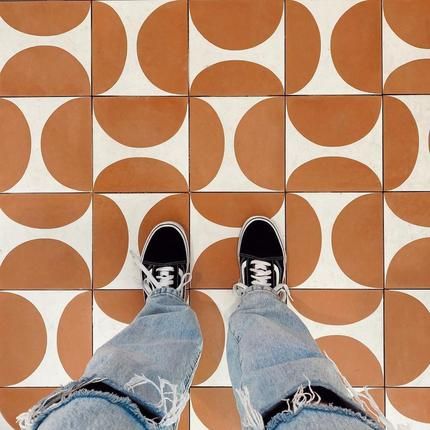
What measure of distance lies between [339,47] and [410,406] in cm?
97

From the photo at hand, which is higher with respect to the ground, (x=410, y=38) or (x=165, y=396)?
(x=410, y=38)

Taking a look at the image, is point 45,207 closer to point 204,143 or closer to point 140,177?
point 140,177

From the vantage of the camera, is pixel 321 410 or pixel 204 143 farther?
pixel 204 143

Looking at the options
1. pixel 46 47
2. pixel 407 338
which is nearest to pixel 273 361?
pixel 407 338

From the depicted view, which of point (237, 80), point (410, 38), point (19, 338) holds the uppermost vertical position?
point (410, 38)

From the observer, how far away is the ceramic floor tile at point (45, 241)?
1.17 m

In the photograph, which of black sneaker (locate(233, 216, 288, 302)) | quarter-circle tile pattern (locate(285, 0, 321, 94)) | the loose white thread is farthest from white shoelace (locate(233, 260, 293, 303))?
quarter-circle tile pattern (locate(285, 0, 321, 94))

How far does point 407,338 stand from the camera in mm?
1165

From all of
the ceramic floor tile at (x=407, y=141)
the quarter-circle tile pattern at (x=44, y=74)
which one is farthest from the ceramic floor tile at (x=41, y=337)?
the ceramic floor tile at (x=407, y=141)

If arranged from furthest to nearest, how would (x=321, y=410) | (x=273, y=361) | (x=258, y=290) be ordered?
(x=258, y=290) → (x=273, y=361) → (x=321, y=410)

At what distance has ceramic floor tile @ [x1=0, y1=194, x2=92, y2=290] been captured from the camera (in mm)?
1174

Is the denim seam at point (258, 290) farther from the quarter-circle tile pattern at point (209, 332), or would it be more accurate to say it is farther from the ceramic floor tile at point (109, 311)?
the ceramic floor tile at point (109, 311)

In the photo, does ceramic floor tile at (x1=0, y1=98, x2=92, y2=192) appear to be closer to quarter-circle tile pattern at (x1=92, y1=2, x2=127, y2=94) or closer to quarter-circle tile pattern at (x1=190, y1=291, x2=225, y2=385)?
quarter-circle tile pattern at (x1=92, y1=2, x2=127, y2=94)

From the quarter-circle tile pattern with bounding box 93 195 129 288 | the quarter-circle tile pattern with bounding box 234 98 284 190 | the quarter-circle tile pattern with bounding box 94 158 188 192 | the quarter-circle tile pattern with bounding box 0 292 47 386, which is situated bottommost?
the quarter-circle tile pattern with bounding box 0 292 47 386
